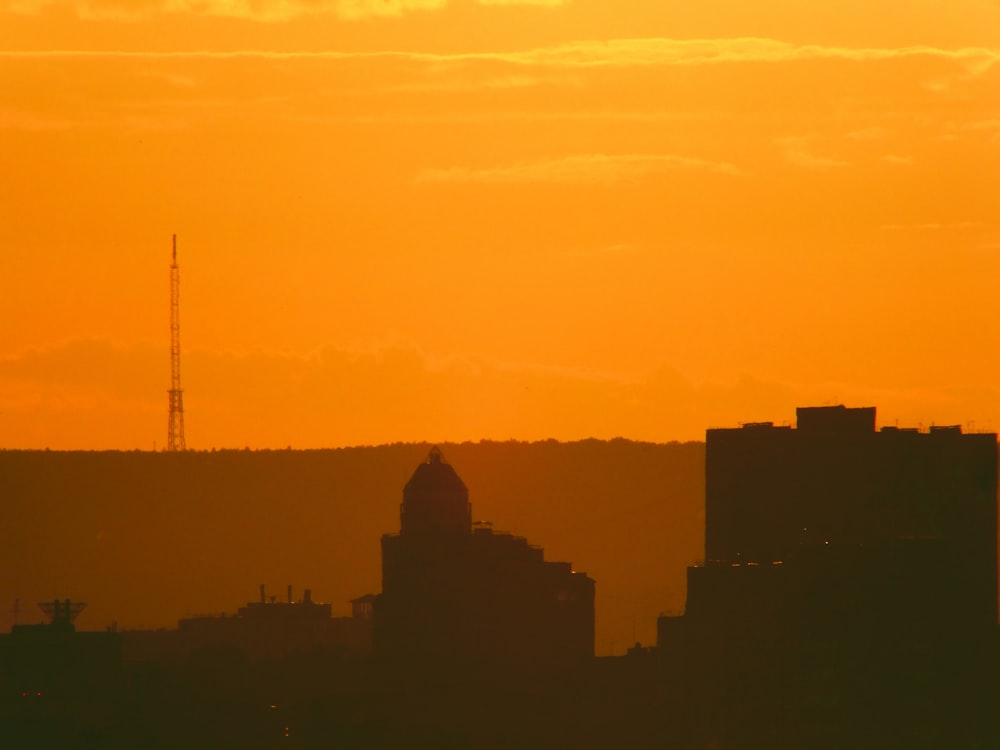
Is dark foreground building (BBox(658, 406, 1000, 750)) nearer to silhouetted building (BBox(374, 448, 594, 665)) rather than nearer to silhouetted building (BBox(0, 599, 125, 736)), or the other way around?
silhouetted building (BBox(374, 448, 594, 665))

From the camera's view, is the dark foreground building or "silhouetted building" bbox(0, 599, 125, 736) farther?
the dark foreground building

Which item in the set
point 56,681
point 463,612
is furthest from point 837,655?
point 56,681

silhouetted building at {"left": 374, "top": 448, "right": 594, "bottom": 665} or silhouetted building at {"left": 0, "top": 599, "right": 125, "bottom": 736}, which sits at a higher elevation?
silhouetted building at {"left": 374, "top": 448, "right": 594, "bottom": 665}

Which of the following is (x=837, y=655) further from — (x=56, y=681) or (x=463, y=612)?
(x=56, y=681)

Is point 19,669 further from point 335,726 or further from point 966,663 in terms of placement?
point 966,663

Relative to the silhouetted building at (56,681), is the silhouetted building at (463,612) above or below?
above

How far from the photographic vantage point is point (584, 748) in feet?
598

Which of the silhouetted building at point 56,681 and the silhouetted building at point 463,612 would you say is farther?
the silhouetted building at point 463,612

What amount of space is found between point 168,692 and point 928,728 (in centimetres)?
4512

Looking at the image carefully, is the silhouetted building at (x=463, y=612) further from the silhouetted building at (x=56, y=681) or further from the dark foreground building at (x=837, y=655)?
the silhouetted building at (x=56, y=681)

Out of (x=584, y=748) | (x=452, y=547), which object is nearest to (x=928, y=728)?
(x=584, y=748)

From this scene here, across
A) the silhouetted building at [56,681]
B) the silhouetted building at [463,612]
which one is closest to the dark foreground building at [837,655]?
the silhouetted building at [463,612]

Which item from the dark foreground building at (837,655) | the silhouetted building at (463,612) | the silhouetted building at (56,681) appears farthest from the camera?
the silhouetted building at (463,612)

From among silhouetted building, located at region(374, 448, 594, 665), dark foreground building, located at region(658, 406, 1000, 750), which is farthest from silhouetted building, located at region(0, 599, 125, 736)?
dark foreground building, located at region(658, 406, 1000, 750)
